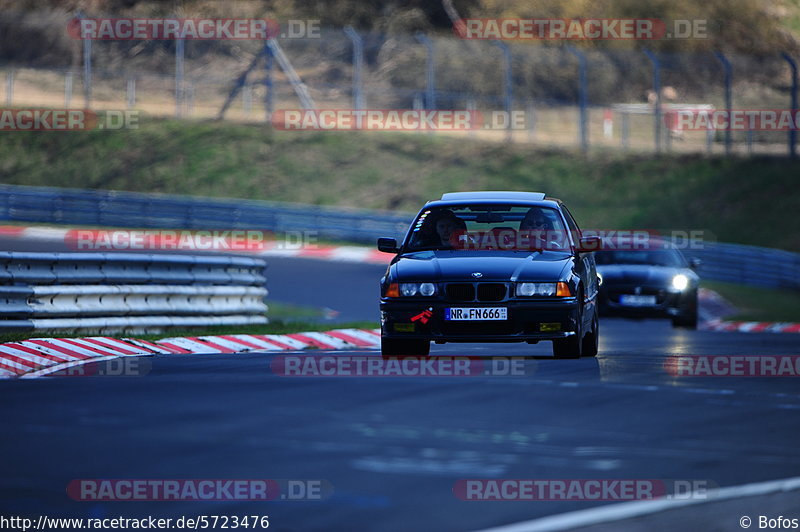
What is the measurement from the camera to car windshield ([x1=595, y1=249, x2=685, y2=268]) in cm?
2183

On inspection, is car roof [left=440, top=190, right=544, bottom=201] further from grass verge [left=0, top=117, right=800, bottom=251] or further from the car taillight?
grass verge [left=0, top=117, right=800, bottom=251]

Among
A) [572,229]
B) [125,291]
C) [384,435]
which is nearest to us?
[384,435]

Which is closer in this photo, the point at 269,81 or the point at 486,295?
the point at 486,295

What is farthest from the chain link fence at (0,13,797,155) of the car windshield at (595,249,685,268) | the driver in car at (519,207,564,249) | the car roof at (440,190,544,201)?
the driver in car at (519,207,564,249)

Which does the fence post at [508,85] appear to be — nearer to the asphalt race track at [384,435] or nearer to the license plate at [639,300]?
the license plate at [639,300]

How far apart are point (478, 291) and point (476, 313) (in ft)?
0.61

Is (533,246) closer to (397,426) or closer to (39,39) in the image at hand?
(397,426)

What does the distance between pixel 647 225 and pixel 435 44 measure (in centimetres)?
1777

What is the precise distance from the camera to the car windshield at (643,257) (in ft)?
71.6

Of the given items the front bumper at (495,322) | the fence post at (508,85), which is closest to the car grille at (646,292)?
the front bumper at (495,322)

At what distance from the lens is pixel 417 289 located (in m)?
12.3

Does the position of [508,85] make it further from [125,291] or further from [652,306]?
[125,291]

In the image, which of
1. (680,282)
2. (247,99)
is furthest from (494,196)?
(247,99)

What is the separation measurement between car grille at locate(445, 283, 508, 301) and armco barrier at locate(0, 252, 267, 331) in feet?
15.7
